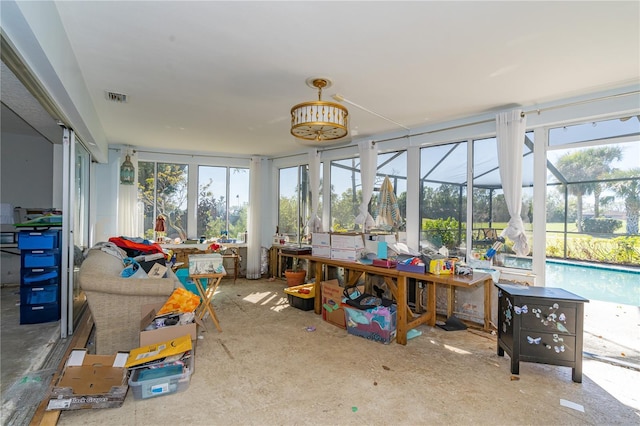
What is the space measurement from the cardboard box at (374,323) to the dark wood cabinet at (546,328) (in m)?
1.02

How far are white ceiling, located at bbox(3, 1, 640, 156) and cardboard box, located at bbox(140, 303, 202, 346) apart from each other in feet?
6.84

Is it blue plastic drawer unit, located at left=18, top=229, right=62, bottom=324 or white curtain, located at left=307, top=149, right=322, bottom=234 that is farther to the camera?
white curtain, located at left=307, top=149, right=322, bottom=234

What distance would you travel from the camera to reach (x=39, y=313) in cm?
353

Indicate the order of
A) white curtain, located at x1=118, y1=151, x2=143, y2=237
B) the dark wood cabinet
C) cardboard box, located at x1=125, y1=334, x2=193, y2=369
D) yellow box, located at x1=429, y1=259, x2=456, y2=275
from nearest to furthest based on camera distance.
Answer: cardboard box, located at x1=125, y1=334, x2=193, y2=369 < the dark wood cabinet < yellow box, located at x1=429, y1=259, x2=456, y2=275 < white curtain, located at x1=118, y1=151, x2=143, y2=237

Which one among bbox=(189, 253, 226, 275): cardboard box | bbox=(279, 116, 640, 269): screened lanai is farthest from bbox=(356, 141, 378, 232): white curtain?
bbox=(189, 253, 226, 275): cardboard box

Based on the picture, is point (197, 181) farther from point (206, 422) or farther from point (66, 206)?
point (206, 422)

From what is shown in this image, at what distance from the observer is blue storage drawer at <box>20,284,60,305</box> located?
3451 millimetres

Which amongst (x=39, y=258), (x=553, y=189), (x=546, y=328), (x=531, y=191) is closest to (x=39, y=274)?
(x=39, y=258)

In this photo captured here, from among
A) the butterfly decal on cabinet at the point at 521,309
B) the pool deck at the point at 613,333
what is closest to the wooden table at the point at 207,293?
the butterfly decal on cabinet at the point at 521,309

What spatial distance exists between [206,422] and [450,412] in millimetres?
1565

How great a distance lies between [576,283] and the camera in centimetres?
570

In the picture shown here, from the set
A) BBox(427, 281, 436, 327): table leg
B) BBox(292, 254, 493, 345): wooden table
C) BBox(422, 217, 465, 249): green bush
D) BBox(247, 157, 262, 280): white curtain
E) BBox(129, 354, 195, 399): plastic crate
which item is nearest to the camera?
BBox(129, 354, 195, 399): plastic crate

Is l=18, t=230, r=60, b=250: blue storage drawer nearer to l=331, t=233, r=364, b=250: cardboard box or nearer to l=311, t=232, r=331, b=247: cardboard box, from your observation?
l=311, t=232, r=331, b=247: cardboard box

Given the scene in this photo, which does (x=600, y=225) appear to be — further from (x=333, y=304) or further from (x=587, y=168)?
(x=333, y=304)
